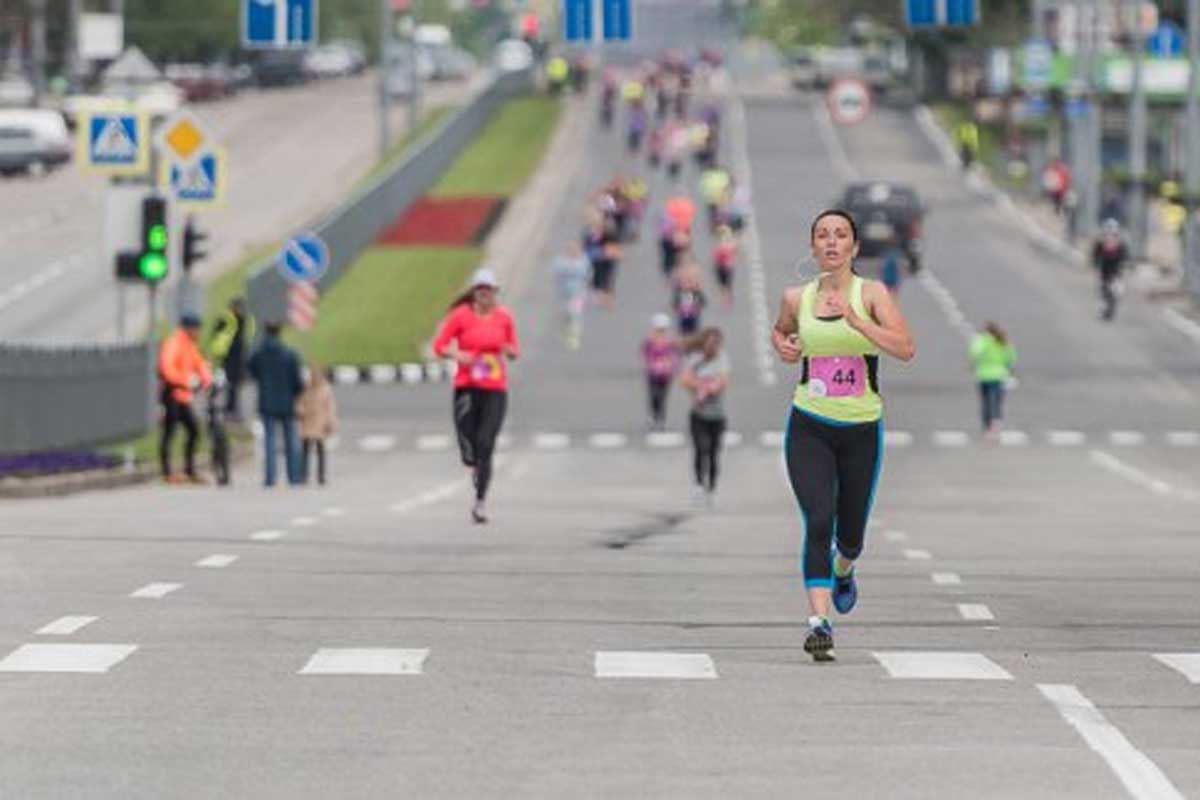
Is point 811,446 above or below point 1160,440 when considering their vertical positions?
above

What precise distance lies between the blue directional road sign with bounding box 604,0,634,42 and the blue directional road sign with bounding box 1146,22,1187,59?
45.9 m

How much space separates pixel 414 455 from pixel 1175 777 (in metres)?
37.2

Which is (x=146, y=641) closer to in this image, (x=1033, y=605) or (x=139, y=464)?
(x=1033, y=605)

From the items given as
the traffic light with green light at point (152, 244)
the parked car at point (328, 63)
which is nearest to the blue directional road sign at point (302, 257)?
the traffic light with green light at point (152, 244)

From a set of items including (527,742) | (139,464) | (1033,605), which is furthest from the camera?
(139,464)

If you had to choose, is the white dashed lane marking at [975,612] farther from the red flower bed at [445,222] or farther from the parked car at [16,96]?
the parked car at [16,96]

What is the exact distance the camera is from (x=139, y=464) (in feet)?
129

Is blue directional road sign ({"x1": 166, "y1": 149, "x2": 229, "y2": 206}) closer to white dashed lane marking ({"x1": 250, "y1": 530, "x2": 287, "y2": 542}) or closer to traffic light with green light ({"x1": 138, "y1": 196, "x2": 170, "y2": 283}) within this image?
traffic light with green light ({"x1": 138, "y1": 196, "x2": 170, "y2": 283})

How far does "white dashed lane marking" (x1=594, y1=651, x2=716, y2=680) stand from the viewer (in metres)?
14.3

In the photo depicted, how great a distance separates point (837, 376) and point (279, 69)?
144949 millimetres

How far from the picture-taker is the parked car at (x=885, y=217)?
271ft

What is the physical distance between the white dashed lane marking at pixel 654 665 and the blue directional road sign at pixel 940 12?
1842 inches

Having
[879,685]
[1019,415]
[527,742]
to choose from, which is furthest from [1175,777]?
[1019,415]

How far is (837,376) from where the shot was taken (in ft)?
51.0
